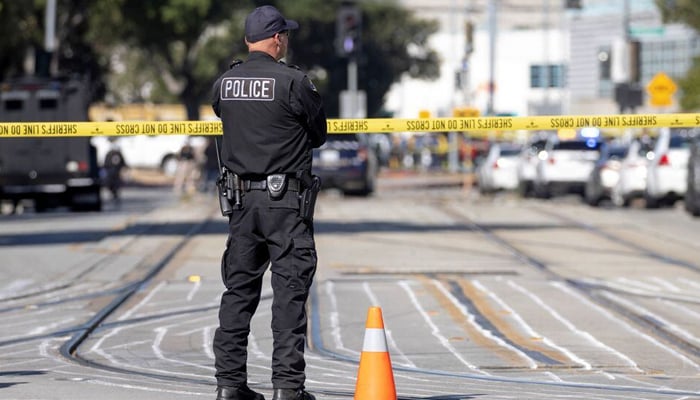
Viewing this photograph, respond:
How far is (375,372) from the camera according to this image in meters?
7.34

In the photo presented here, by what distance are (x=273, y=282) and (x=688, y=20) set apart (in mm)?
42127

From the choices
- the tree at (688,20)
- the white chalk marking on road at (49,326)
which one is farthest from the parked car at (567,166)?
the white chalk marking on road at (49,326)

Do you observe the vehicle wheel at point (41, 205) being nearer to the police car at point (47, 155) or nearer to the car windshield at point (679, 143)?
the police car at point (47, 155)

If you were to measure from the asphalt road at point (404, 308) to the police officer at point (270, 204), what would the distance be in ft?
2.78

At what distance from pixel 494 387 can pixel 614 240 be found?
13674mm

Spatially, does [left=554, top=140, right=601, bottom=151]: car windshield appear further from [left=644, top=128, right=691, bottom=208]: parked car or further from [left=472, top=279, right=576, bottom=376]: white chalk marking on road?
[left=472, top=279, right=576, bottom=376]: white chalk marking on road

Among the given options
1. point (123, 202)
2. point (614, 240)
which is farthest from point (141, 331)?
point (123, 202)

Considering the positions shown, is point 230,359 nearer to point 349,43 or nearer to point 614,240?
point 614,240

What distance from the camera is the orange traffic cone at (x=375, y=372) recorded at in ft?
24.0

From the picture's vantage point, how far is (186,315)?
13203 millimetres

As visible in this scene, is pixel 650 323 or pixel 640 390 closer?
pixel 640 390

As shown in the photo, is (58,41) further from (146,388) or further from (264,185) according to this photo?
(264,185)

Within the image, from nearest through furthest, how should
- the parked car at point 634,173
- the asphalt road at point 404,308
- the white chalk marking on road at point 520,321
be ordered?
the asphalt road at point 404,308
the white chalk marking on road at point 520,321
the parked car at point 634,173

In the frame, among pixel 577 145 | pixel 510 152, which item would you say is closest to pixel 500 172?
pixel 510 152
